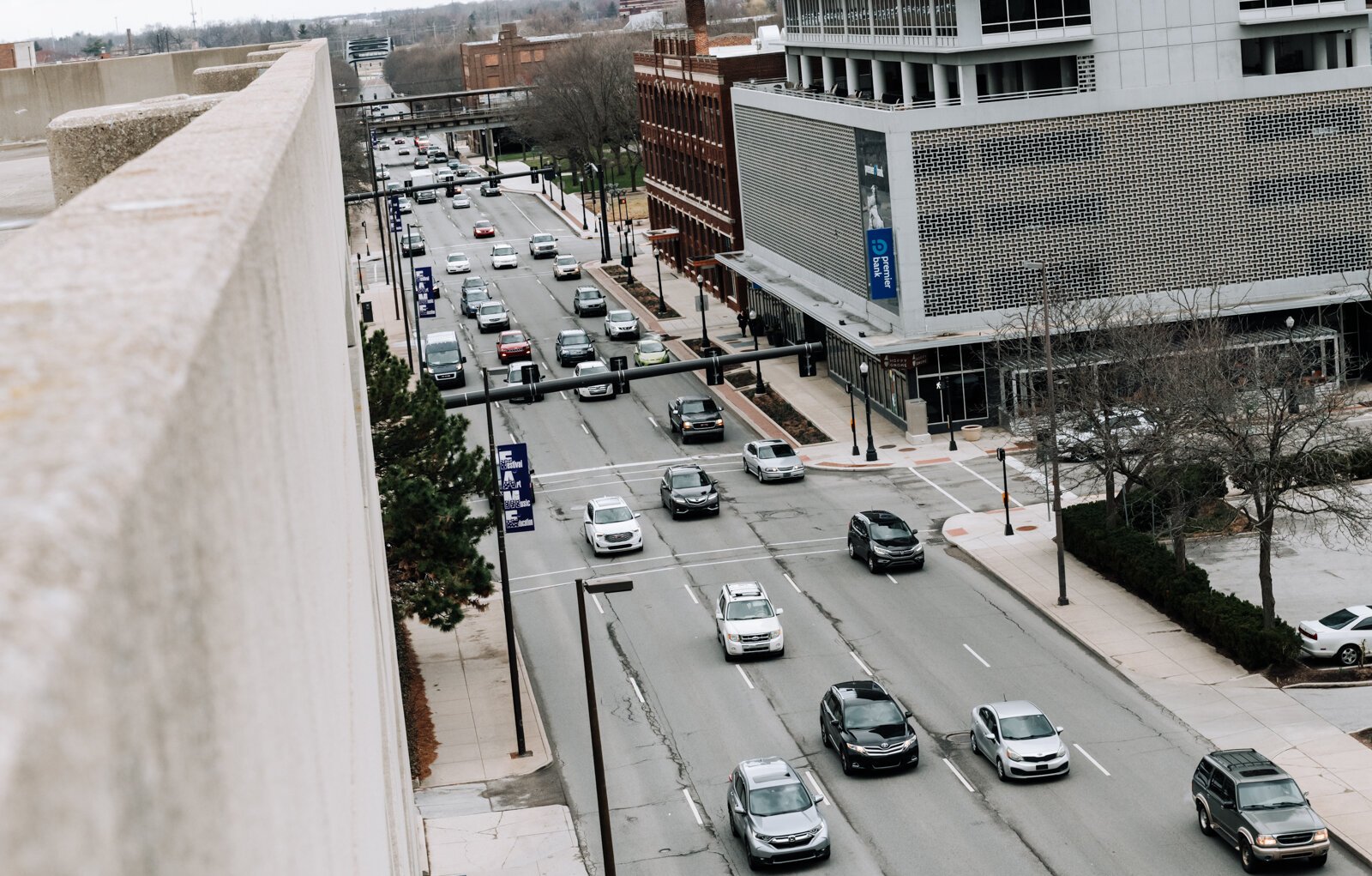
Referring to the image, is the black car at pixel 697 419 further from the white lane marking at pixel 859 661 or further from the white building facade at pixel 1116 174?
the white lane marking at pixel 859 661

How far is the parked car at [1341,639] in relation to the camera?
34281 millimetres

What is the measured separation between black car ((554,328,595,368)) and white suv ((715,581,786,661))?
3626 cm

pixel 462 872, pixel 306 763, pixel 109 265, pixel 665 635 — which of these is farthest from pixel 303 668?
pixel 665 635

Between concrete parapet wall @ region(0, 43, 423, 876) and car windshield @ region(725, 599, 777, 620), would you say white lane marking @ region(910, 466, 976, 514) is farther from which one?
concrete parapet wall @ region(0, 43, 423, 876)

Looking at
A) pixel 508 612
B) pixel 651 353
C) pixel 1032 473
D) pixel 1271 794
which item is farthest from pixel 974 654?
pixel 651 353

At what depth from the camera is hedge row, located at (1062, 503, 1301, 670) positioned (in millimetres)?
34312

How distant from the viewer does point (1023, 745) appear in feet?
97.8

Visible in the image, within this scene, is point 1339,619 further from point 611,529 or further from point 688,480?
point 688,480

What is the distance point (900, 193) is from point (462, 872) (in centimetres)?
3513

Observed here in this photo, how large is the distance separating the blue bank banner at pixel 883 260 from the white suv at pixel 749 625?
2198cm

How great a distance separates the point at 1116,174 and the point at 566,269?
154ft

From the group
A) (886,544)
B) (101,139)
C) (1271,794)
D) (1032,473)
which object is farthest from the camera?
(1032,473)

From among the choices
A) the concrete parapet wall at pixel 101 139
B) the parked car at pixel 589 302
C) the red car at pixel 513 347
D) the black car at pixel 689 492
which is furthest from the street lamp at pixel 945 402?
the concrete parapet wall at pixel 101 139

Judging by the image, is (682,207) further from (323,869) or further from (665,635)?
(323,869)
